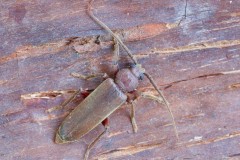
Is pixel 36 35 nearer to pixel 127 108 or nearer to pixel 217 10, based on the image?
pixel 127 108

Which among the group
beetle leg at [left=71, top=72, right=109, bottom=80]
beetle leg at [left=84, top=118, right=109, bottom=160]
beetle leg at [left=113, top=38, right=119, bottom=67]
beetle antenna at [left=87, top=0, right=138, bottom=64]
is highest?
beetle antenna at [left=87, top=0, right=138, bottom=64]

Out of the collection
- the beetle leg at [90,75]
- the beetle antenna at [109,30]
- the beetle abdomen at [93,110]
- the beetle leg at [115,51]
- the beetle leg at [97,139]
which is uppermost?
the beetle antenna at [109,30]

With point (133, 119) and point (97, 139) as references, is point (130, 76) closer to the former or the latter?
point (133, 119)

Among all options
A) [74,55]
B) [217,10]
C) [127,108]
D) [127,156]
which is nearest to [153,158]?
[127,156]

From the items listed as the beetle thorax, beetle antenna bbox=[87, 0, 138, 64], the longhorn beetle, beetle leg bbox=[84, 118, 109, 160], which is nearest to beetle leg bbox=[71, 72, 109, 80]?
the longhorn beetle

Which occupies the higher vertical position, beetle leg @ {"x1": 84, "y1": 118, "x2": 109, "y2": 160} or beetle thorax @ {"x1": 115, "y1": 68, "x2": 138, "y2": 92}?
beetle thorax @ {"x1": 115, "y1": 68, "x2": 138, "y2": 92}

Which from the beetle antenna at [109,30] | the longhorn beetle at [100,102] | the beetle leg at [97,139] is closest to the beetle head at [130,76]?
the longhorn beetle at [100,102]

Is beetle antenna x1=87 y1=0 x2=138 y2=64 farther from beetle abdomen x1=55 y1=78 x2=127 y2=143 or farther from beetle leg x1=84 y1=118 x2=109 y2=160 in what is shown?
beetle leg x1=84 y1=118 x2=109 y2=160

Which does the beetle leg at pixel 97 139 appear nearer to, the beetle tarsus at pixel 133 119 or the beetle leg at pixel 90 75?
the beetle tarsus at pixel 133 119
